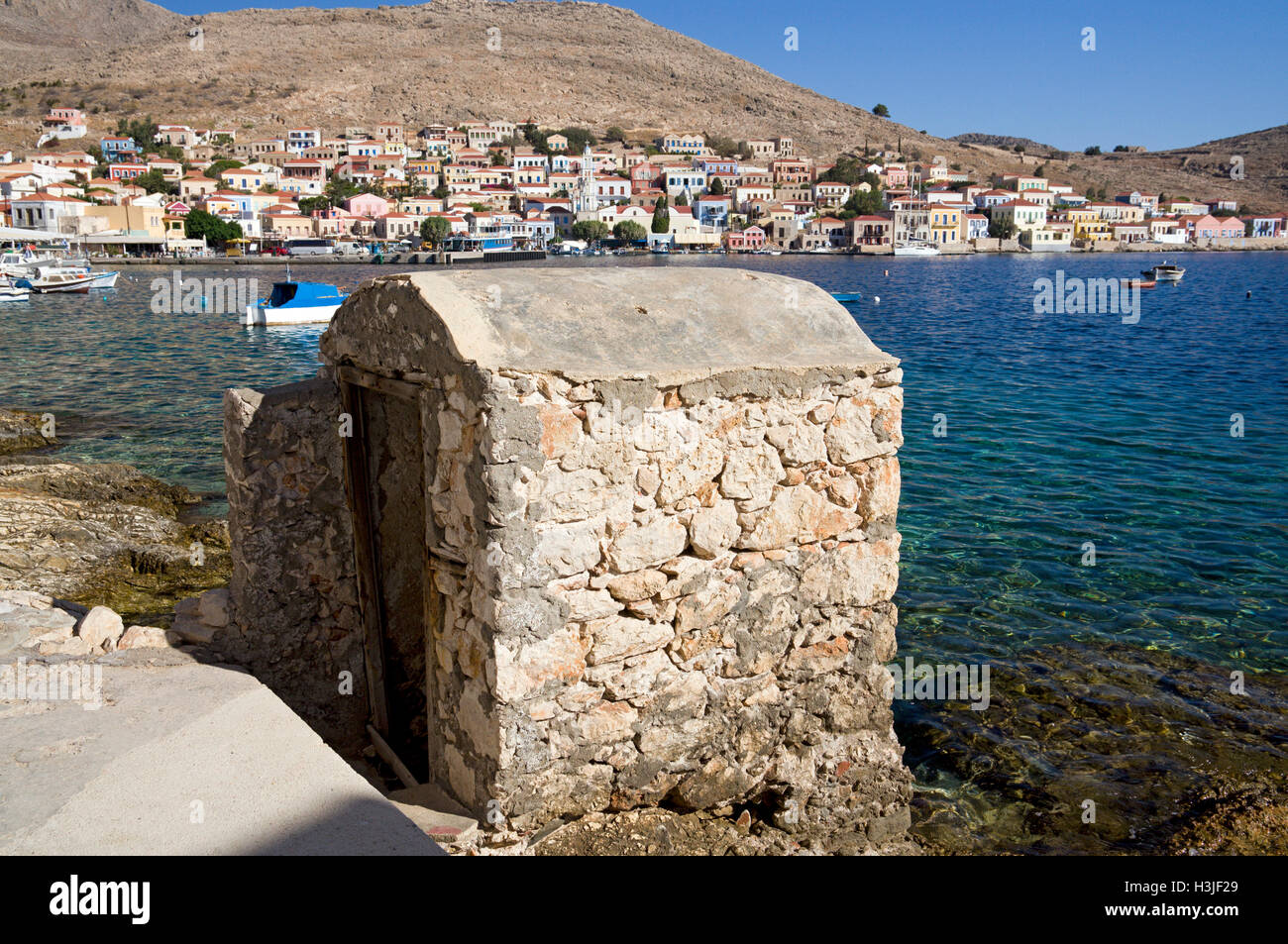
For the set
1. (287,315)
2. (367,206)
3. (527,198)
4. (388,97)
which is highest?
(388,97)

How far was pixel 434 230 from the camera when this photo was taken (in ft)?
322

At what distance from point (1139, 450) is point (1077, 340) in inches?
779

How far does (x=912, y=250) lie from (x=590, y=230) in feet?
138

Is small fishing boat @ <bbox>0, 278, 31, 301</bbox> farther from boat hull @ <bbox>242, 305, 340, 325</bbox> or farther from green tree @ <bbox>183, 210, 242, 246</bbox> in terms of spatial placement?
green tree @ <bbox>183, 210, 242, 246</bbox>

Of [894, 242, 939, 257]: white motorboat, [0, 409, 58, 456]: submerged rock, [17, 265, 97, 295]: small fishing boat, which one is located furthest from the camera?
[894, 242, 939, 257]: white motorboat

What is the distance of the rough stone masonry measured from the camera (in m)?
3.93

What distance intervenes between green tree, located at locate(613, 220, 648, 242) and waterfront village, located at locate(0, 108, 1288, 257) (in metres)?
0.48

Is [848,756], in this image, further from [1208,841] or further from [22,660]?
[22,660]
